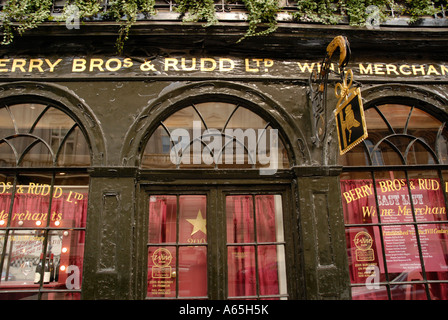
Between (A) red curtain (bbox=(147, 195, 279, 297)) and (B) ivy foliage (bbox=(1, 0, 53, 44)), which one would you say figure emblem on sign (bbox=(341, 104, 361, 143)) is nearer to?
(A) red curtain (bbox=(147, 195, 279, 297))

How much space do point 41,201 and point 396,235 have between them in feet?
16.4

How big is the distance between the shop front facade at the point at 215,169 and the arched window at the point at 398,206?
0.02 m

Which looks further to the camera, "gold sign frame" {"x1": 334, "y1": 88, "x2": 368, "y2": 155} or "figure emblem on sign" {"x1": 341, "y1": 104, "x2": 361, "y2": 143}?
A: "figure emblem on sign" {"x1": 341, "y1": 104, "x2": 361, "y2": 143}

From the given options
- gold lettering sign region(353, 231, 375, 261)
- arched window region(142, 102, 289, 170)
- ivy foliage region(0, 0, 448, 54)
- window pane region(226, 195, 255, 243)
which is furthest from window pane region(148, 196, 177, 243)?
gold lettering sign region(353, 231, 375, 261)

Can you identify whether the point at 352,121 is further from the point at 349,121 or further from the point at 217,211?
the point at 217,211

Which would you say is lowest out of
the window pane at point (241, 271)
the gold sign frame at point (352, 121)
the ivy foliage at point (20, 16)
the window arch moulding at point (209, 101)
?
the window pane at point (241, 271)

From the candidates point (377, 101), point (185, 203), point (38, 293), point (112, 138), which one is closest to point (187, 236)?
point (185, 203)

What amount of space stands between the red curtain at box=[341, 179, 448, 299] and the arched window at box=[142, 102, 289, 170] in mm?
1238

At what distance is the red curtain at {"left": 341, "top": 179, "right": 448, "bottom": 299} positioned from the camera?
4246mm

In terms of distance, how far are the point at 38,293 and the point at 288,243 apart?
11.0 ft

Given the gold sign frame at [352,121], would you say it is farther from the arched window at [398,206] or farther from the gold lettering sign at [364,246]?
the gold lettering sign at [364,246]

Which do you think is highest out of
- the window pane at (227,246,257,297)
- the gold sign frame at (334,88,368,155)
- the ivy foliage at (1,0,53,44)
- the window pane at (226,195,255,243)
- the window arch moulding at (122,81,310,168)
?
the ivy foliage at (1,0,53,44)

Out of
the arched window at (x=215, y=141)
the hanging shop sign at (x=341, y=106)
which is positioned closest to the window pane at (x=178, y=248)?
the arched window at (x=215, y=141)

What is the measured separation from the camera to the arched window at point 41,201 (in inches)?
162
